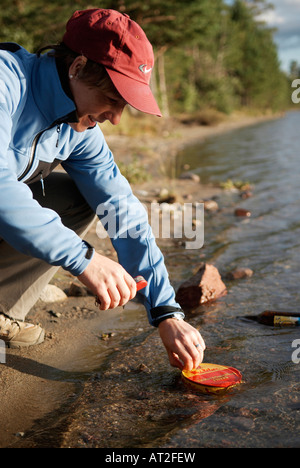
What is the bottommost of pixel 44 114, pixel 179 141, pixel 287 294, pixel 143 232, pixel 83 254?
pixel 179 141

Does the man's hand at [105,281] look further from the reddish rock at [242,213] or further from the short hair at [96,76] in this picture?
the reddish rock at [242,213]

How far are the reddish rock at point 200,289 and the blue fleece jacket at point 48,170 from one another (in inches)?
46.9

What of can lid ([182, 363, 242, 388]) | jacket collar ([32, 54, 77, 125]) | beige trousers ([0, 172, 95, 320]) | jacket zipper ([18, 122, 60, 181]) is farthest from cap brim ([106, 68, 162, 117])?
can lid ([182, 363, 242, 388])

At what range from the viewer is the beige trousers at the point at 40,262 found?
105 inches

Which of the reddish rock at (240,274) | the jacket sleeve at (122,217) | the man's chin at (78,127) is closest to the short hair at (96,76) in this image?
the man's chin at (78,127)

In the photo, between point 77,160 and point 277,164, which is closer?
point 77,160

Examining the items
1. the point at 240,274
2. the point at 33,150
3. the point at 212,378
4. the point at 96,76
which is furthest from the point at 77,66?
the point at 240,274

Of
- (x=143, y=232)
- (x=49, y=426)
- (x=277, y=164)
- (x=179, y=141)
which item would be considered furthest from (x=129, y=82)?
(x=179, y=141)

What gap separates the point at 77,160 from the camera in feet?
8.39

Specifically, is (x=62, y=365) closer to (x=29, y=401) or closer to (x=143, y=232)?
(x=29, y=401)

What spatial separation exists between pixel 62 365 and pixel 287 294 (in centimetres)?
180

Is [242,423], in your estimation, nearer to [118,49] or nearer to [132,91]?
[132,91]

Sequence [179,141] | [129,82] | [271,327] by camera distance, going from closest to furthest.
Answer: [129,82] → [271,327] → [179,141]

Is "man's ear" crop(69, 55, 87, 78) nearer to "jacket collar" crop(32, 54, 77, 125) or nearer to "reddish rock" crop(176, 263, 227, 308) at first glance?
"jacket collar" crop(32, 54, 77, 125)
